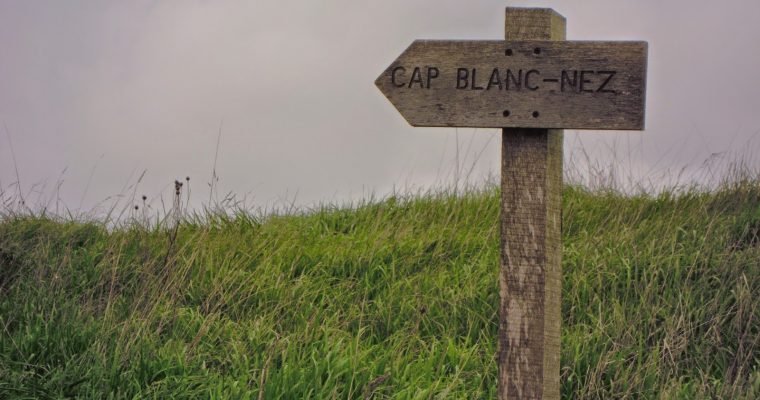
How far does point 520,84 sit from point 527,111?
0.14 m

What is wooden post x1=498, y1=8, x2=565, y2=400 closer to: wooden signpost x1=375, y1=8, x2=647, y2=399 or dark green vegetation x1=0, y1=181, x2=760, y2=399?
wooden signpost x1=375, y1=8, x2=647, y2=399

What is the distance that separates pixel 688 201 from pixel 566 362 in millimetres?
3783

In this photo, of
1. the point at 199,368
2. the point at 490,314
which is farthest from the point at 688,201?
the point at 199,368

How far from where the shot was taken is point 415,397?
4.73 m

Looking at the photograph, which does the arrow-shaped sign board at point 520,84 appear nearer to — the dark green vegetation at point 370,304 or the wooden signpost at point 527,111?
the wooden signpost at point 527,111

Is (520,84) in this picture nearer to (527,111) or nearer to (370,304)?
(527,111)

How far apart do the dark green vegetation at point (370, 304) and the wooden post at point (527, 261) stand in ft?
2.13

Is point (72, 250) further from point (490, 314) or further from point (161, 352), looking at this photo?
point (490, 314)

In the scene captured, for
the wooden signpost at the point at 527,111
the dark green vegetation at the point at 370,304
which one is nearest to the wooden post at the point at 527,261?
the wooden signpost at the point at 527,111

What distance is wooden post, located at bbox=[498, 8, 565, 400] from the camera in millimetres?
4277

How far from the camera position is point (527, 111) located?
4.26m

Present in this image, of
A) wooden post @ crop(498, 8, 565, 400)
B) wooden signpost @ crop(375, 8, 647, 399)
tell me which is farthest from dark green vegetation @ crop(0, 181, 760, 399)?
wooden signpost @ crop(375, 8, 647, 399)

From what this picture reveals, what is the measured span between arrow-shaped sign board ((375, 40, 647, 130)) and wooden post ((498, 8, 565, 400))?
102mm

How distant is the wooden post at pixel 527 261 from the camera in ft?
14.0
